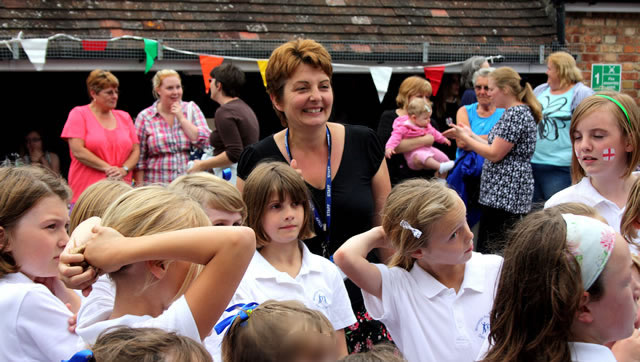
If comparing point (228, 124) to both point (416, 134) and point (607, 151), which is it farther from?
point (607, 151)

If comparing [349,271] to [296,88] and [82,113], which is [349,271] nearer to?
[296,88]

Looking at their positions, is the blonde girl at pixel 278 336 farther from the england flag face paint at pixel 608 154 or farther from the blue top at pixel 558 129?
the blue top at pixel 558 129

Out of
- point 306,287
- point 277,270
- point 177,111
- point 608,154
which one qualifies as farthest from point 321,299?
point 177,111

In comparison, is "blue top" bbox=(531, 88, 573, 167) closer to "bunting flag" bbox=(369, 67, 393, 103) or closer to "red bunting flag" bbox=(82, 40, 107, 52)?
"bunting flag" bbox=(369, 67, 393, 103)

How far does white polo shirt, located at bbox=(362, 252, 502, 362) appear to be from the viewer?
248 centimetres

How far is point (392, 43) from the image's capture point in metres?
8.05

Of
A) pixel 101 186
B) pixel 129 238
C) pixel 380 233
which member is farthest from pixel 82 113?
pixel 129 238

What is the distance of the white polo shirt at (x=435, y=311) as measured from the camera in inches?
97.7

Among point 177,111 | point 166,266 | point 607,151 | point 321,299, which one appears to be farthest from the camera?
point 177,111

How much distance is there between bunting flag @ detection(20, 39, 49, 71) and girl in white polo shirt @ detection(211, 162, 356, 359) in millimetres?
4635

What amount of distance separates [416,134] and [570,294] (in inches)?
183

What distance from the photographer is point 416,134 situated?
622 centimetres

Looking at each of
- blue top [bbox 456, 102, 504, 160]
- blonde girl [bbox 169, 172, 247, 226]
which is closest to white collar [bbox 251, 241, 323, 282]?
blonde girl [bbox 169, 172, 247, 226]

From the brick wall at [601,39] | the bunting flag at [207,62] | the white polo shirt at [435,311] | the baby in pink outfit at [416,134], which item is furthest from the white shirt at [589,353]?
the brick wall at [601,39]
